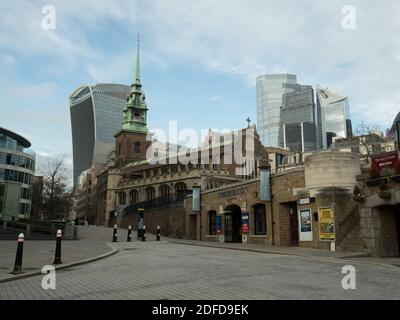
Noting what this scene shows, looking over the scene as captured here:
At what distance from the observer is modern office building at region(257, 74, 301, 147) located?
170m

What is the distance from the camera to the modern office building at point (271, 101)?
17012 centimetres

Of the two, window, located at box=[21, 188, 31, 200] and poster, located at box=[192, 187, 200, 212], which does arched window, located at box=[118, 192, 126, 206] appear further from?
poster, located at box=[192, 187, 200, 212]

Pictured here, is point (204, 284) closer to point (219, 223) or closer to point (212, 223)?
point (219, 223)

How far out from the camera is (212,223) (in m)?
33.7

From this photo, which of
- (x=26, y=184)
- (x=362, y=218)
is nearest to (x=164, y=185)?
(x=26, y=184)

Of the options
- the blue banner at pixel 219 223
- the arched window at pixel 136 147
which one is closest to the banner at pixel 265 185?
the blue banner at pixel 219 223

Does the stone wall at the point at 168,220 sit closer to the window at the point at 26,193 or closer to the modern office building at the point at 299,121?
the window at the point at 26,193

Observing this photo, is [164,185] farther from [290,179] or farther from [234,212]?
[290,179]

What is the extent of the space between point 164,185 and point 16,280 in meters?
60.5

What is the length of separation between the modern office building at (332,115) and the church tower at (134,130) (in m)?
66.8

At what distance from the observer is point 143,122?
96188mm

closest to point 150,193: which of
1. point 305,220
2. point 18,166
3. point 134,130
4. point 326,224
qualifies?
point 134,130

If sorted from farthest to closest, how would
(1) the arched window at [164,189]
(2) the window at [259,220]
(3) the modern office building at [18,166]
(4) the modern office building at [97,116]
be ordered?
(4) the modern office building at [97,116] → (3) the modern office building at [18,166] → (1) the arched window at [164,189] → (2) the window at [259,220]

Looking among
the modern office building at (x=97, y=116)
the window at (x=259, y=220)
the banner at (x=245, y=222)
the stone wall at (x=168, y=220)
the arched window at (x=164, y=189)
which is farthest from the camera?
the modern office building at (x=97, y=116)
